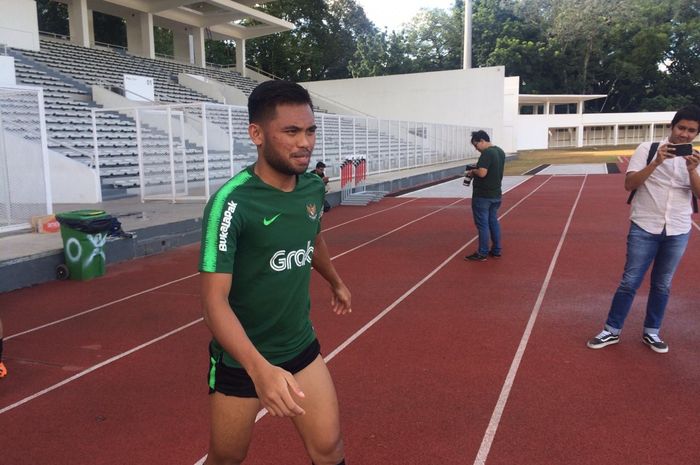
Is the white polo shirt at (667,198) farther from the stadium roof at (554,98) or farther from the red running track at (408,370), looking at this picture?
the stadium roof at (554,98)

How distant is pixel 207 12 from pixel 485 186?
102 ft

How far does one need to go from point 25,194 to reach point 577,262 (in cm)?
852

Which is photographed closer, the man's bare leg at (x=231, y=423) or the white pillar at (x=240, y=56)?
the man's bare leg at (x=231, y=423)

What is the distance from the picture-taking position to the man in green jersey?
1890mm

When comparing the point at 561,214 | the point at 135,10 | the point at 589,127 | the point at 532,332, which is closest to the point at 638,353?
the point at 532,332

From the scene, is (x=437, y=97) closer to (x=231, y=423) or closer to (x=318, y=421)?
(x=318, y=421)

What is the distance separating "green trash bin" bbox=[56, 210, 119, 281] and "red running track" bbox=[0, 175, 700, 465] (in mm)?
242

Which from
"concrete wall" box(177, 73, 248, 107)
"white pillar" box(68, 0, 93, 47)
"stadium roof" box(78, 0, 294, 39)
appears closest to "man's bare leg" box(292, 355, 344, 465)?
"concrete wall" box(177, 73, 248, 107)

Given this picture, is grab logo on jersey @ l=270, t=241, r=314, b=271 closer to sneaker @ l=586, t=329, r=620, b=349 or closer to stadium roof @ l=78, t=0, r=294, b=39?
sneaker @ l=586, t=329, r=620, b=349

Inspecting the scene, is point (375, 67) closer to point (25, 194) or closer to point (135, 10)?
point (135, 10)

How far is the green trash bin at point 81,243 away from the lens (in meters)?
7.60

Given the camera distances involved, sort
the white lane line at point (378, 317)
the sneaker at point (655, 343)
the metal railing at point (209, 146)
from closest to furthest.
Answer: the white lane line at point (378, 317) < the sneaker at point (655, 343) < the metal railing at point (209, 146)

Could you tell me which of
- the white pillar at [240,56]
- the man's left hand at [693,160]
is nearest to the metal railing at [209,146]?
the man's left hand at [693,160]

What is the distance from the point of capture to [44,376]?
446 cm
